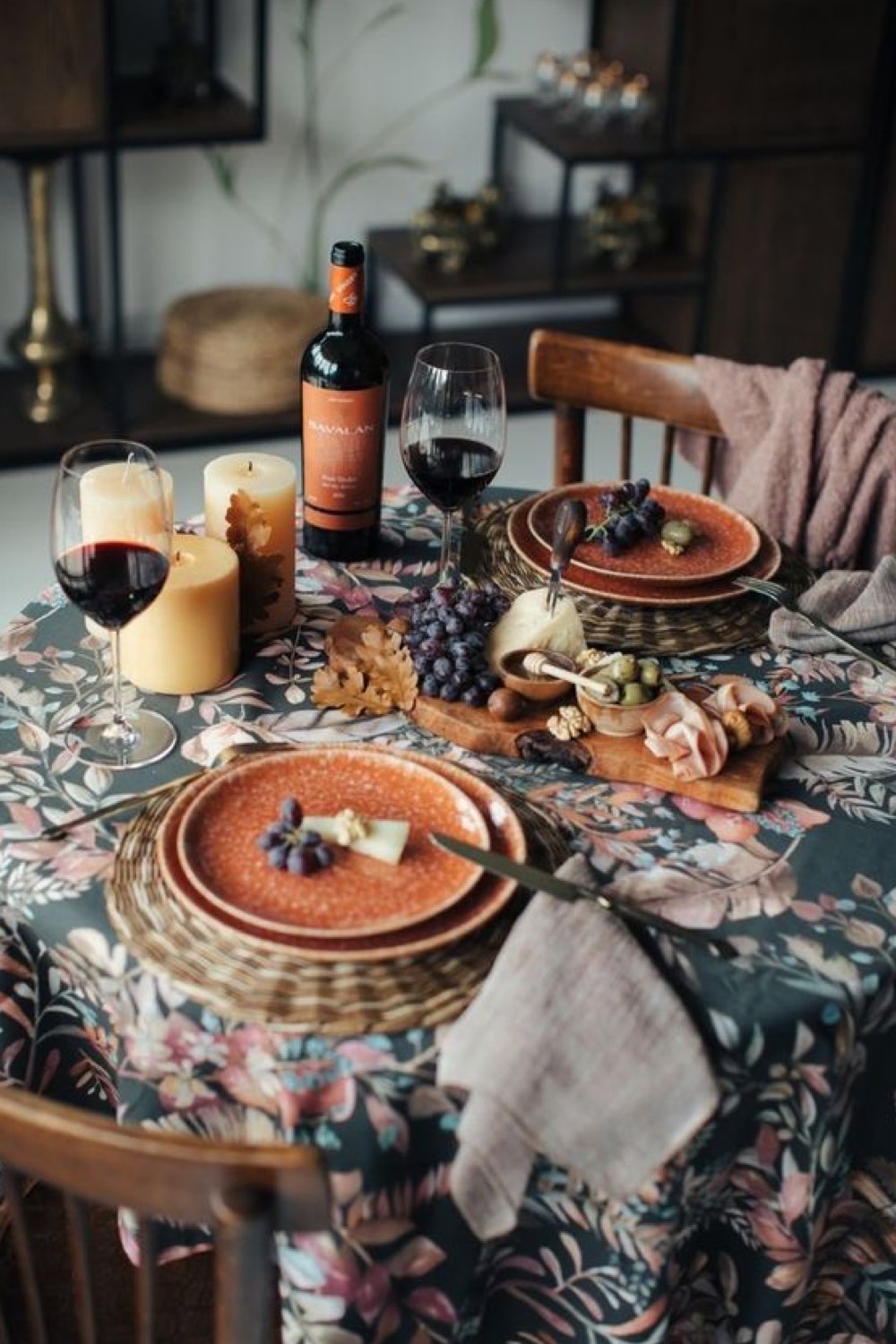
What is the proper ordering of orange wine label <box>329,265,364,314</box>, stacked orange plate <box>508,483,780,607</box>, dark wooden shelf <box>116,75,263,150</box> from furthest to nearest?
dark wooden shelf <box>116,75,263,150</box>, stacked orange plate <box>508,483,780,607</box>, orange wine label <box>329,265,364,314</box>

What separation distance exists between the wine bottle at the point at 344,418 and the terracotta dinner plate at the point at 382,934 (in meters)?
0.48

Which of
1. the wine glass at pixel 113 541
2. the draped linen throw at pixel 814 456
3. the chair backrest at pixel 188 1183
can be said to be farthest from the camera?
the draped linen throw at pixel 814 456

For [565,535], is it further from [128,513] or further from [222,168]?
[222,168]

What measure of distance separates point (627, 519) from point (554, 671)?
32cm

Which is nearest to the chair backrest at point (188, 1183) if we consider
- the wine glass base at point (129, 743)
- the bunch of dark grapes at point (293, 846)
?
the bunch of dark grapes at point (293, 846)

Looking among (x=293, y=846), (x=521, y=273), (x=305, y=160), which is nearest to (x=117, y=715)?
(x=293, y=846)

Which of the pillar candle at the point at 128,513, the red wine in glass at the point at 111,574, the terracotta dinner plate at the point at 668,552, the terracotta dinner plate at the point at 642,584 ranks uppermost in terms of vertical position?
the pillar candle at the point at 128,513

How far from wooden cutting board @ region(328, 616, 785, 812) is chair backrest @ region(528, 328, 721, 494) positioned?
0.76 metres

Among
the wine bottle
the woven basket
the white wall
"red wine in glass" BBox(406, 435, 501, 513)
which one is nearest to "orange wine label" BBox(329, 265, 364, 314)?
the wine bottle

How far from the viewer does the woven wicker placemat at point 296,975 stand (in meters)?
1.13

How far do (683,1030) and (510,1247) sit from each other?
226mm

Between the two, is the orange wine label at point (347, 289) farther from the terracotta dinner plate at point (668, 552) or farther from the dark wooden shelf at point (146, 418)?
the dark wooden shelf at point (146, 418)

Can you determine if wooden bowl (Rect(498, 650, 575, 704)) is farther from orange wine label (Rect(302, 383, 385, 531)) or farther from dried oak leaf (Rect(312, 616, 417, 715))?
orange wine label (Rect(302, 383, 385, 531))

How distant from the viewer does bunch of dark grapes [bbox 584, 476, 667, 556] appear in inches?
67.5
